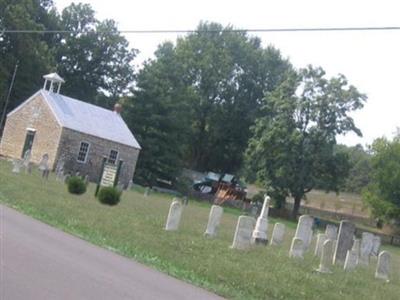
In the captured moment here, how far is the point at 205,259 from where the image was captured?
1434 cm

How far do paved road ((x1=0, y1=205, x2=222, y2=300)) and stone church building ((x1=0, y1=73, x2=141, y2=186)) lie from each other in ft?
106

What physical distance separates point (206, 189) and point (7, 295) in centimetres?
6454

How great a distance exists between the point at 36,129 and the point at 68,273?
129ft

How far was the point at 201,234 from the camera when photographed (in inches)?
772

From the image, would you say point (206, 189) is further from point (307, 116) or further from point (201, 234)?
Answer: point (201, 234)

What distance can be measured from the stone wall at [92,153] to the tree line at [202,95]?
27.7 feet

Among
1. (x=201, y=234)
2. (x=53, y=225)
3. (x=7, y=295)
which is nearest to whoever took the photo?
(x=7, y=295)

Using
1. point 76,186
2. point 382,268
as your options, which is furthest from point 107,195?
point 382,268

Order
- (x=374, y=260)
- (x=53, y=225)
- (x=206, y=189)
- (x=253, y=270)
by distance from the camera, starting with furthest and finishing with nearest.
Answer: (x=206, y=189) < (x=374, y=260) < (x=53, y=225) < (x=253, y=270)

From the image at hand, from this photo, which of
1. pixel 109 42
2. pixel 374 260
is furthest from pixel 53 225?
pixel 109 42

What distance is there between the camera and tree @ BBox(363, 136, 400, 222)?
62.8 metres

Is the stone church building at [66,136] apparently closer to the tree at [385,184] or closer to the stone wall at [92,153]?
the stone wall at [92,153]

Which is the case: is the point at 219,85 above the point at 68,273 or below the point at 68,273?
above

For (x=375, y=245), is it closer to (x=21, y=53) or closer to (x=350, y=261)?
(x=350, y=261)
